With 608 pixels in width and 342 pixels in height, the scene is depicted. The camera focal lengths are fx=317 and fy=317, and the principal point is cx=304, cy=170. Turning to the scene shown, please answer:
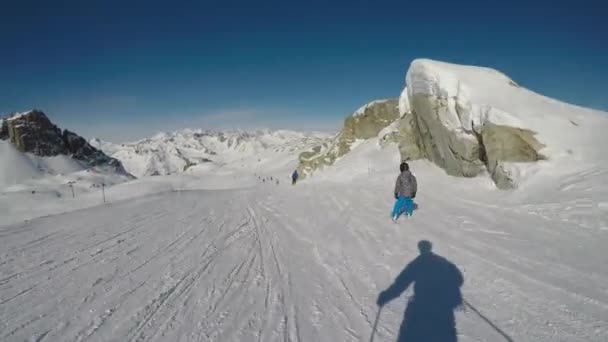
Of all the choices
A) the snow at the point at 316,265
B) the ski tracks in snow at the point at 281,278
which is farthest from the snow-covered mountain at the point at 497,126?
the ski tracks in snow at the point at 281,278

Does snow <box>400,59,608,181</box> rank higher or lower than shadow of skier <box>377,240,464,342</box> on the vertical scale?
higher

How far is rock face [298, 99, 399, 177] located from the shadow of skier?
45787 mm

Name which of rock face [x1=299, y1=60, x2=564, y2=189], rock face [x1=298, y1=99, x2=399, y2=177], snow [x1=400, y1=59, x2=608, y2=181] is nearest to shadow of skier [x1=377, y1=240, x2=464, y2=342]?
rock face [x1=299, y1=60, x2=564, y2=189]

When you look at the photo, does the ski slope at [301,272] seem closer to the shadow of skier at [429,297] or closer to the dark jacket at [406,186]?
the shadow of skier at [429,297]

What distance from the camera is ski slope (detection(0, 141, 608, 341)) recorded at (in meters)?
4.25

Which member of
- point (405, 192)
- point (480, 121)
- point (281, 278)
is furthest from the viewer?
point (480, 121)

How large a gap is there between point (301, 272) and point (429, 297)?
7.76 feet

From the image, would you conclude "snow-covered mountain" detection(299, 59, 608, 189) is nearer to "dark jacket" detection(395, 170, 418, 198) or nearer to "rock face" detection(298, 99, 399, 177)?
"dark jacket" detection(395, 170, 418, 198)

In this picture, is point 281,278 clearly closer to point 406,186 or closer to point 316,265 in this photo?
point 316,265

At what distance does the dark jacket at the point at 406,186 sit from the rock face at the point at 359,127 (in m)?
41.1

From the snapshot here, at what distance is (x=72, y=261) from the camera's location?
6.86 meters

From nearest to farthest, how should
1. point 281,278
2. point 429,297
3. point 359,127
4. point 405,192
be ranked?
point 429,297, point 281,278, point 405,192, point 359,127

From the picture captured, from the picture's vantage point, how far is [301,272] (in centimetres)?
620

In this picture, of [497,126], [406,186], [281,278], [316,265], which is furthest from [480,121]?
[281,278]
